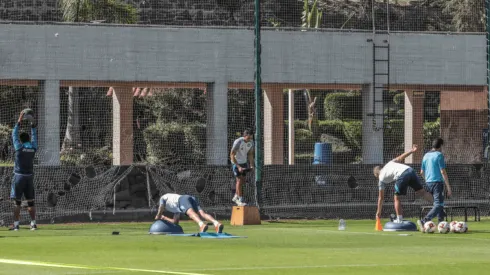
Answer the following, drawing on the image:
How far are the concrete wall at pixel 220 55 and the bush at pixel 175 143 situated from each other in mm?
6255

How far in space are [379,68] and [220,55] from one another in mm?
5528

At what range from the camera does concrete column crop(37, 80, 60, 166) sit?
3922 centimetres

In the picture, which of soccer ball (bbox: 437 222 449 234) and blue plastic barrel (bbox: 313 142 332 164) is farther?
blue plastic barrel (bbox: 313 142 332 164)

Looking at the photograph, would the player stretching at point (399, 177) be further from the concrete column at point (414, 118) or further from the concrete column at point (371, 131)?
the concrete column at point (414, 118)

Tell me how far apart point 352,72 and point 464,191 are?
344 inches

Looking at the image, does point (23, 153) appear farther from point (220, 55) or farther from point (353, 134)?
point (353, 134)

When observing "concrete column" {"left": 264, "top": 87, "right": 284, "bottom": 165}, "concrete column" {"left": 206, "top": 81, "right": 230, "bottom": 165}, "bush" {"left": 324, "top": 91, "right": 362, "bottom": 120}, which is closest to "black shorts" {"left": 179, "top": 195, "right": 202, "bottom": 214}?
"concrete column" {"left": 206, "top": 81, "right": 230, "bottom": 165}

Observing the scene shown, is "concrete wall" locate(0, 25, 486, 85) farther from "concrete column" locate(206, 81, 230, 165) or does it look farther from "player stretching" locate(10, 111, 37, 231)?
"player stretching" locate(10, 111, 37, 231)

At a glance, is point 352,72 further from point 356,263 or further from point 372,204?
point 356,263

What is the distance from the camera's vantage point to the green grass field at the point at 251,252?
16297 mm

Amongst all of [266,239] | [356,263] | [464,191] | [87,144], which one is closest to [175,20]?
[87,144]

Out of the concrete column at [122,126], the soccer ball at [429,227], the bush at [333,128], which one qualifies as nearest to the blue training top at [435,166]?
the soccer ball at [429,227]

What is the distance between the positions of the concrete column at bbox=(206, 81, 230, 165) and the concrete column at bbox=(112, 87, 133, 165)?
10.1 ft

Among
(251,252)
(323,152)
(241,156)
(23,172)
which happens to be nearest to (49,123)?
(241,156)
